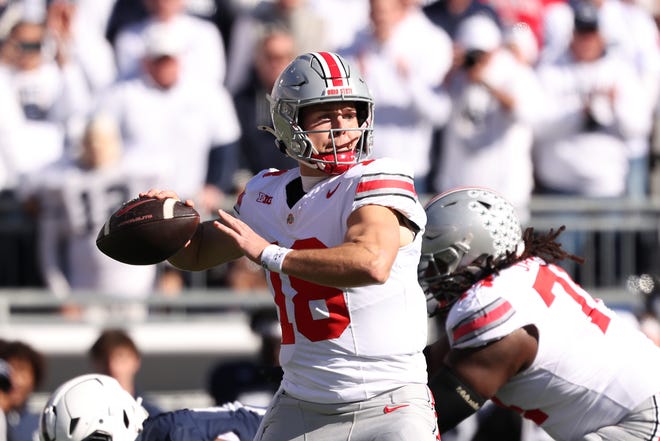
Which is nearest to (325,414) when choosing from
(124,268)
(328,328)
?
(328,328)

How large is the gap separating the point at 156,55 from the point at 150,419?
15.0ft

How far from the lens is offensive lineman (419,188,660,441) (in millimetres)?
4824

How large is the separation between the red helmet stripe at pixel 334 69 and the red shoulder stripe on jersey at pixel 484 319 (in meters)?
0.97

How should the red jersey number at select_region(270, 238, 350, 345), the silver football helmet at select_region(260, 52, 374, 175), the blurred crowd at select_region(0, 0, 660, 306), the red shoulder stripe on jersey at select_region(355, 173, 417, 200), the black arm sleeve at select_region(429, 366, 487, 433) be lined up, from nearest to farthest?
the red shoulder stripe on jersey at select_region(355, 173, 417, 200) < the red jersey number at select_region(270, 238, 350, 345) < the silver football helmet at select_region(260, 52, 374, 175) < the black arm sleeve at select_region(429, 366, 487, 433) < the blurred crowd at select_region(0, 0, 660, 306)

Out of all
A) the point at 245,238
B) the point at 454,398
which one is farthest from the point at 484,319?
the point at 245,238

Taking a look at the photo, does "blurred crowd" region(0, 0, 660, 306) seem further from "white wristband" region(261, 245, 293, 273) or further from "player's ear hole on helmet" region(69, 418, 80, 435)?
"white wristband" region(261, 245, 293, 273)

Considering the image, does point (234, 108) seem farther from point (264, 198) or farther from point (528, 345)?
point (528, 345)

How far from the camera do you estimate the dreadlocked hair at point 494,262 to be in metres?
5.06

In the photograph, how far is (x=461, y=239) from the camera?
5.07 metres

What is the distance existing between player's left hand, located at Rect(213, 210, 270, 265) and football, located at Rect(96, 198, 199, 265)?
32 centimetres

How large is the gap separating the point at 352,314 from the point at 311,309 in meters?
0.14

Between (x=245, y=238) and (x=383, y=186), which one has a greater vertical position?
(x=383, y=186)

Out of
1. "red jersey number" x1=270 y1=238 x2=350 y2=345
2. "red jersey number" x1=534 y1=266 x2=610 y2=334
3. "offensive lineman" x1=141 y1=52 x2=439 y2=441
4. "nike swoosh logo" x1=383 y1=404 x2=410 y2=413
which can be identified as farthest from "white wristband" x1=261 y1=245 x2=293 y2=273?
"red jersey number" x1=534 y1=266 x2=610 y2=334

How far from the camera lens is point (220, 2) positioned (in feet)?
32.4
